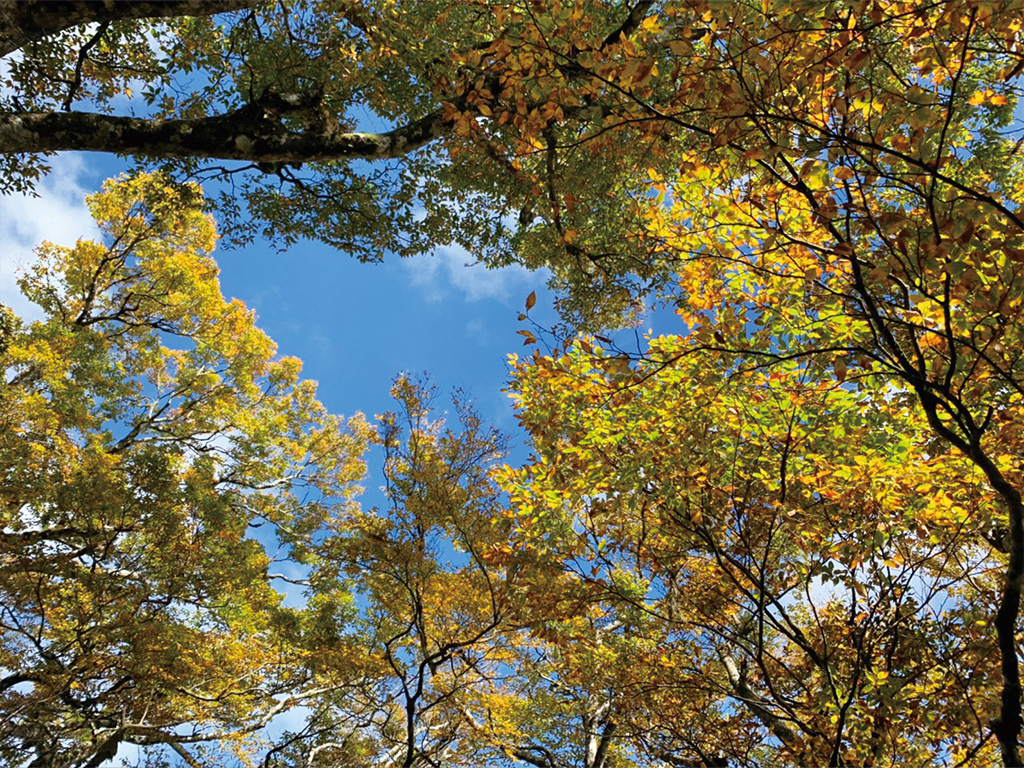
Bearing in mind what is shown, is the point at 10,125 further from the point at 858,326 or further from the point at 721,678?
the point at 721,678

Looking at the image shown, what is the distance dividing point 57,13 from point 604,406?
4695 mm

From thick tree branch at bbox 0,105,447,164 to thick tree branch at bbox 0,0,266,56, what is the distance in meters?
0.53

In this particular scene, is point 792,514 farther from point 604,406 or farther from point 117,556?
point 117,556

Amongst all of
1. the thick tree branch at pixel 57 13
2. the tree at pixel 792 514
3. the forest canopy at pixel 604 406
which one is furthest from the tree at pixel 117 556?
the tree at pixel 792 514

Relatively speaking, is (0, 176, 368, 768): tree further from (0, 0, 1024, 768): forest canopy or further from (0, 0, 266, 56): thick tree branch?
(0, 0, 266, 56): thick tree branch

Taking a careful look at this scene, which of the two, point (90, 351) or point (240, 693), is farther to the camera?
point (90, 351)

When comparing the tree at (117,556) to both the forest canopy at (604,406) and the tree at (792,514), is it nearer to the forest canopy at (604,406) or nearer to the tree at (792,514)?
the forest canopy at (604,406)

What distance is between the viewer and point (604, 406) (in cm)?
421

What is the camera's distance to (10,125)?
3.95 metres

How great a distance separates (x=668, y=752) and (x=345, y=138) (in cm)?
662

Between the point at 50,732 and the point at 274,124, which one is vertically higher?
the point at 274,124

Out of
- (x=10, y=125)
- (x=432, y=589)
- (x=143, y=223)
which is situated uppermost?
(x=143, y=223)

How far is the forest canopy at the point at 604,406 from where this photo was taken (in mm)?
2182

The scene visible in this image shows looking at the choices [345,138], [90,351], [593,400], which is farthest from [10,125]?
[90,351]
